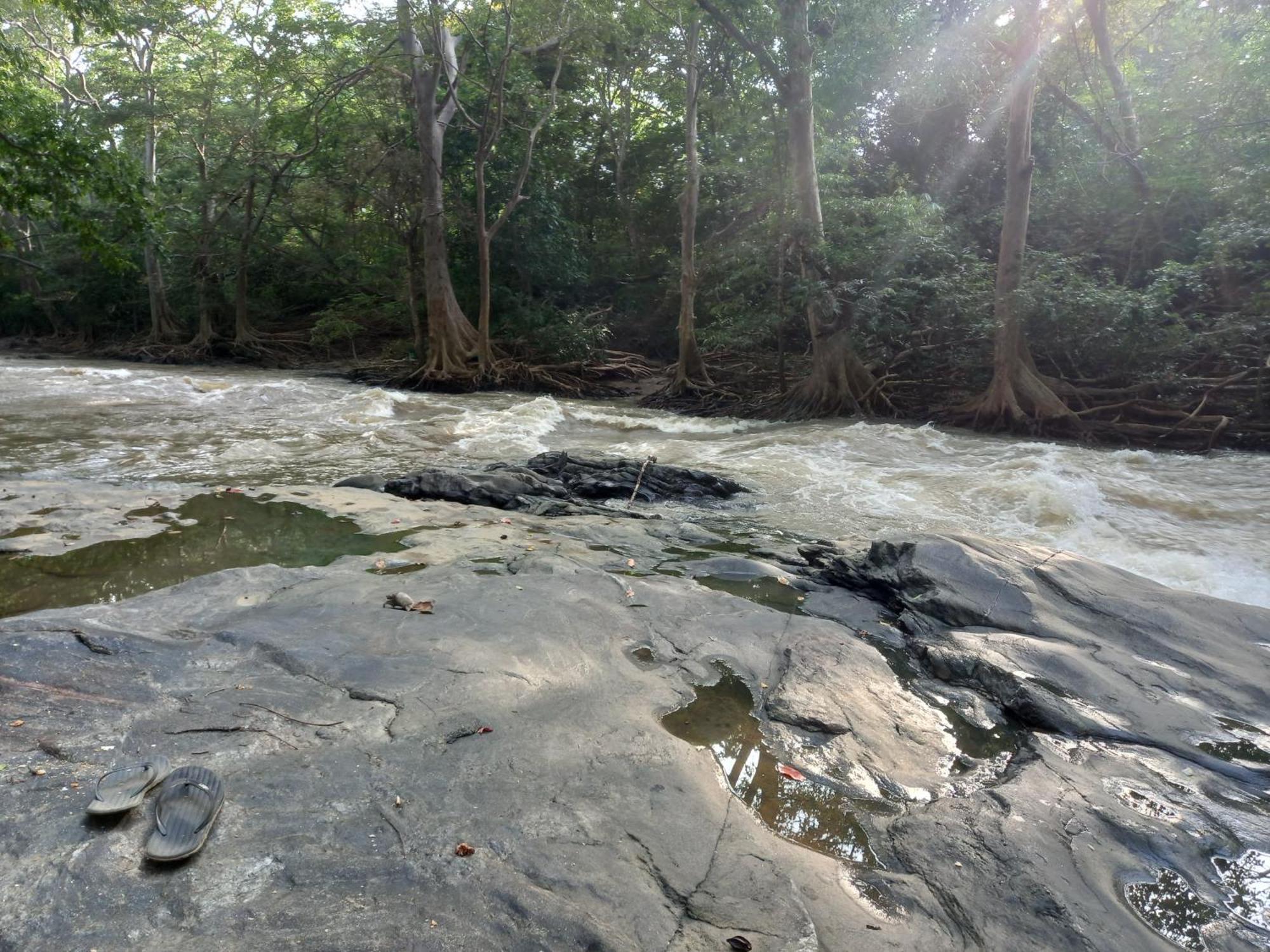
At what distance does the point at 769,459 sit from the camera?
1007cm

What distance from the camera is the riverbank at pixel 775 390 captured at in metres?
11.0

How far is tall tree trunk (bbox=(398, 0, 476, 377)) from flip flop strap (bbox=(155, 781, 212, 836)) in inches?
631

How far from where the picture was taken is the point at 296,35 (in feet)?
55.8

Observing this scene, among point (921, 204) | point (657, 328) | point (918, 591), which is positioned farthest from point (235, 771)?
point (657, 328)

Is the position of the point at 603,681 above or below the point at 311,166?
below

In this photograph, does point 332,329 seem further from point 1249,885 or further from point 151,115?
point 1249,885

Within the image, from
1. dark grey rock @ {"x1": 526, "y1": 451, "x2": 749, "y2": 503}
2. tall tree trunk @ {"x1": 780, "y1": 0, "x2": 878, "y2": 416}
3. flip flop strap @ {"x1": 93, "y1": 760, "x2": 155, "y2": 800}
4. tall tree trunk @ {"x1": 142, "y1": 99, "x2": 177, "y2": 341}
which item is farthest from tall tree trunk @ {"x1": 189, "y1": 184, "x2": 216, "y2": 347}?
flip flop strap @ {"x1": 93, "y1": 760, "x2": 155, "y2": 800}

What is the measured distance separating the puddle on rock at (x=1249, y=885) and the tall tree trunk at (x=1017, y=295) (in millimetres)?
10807

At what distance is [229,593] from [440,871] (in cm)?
234

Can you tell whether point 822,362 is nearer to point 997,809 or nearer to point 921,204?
point 921,204

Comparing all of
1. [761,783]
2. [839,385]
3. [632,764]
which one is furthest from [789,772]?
[839,385]

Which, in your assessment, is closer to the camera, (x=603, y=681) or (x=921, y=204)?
(x=603, y=681)

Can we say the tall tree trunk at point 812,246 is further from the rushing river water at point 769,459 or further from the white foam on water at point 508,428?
the white foam on water at point 508,428

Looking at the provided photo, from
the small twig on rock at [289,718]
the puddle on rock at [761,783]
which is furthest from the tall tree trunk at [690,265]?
the small twig on rock at [289,718]
